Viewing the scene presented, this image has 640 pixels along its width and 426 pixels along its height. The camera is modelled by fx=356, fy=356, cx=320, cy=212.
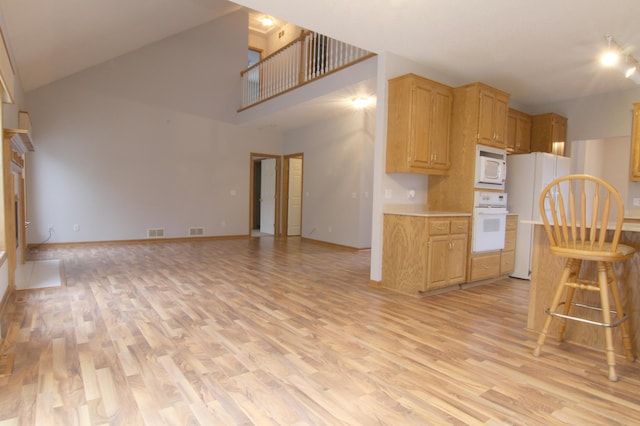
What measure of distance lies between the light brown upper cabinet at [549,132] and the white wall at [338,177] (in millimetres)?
2579

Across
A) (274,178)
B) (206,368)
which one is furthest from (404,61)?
(274,178)

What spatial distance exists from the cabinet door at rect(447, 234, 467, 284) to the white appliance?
16 cm

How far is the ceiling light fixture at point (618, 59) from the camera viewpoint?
3.47m

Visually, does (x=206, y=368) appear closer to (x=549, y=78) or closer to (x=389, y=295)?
(x=389, y=295)

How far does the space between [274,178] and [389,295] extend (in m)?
5.52

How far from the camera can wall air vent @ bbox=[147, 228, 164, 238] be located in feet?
22.7

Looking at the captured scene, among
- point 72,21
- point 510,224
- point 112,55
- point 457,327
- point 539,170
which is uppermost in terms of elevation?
point 112,55

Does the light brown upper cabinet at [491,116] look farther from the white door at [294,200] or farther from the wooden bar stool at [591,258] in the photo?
the white door at [294,200]

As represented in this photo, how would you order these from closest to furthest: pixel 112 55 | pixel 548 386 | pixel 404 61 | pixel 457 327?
1. pixel 548 386
2. pixel 457 327
3. pixel 404 61
4. pixel 112 55

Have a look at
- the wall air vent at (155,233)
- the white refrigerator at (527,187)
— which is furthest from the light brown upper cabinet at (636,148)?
the wall air vent at (155,233)

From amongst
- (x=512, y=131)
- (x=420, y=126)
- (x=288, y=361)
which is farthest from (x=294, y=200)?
(x=288, y=361)

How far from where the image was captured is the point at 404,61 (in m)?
3.98

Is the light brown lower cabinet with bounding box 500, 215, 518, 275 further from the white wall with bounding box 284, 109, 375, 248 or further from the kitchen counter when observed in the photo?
the white wall with bounding box 284, 109, 375, 248

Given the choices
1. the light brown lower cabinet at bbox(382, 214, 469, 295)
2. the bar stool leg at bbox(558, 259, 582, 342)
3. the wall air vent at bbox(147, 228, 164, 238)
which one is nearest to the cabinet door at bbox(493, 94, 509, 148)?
the light brown lower cabinet at bbox(382, 214, 469, 295)
